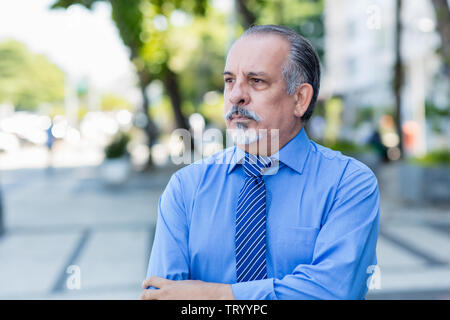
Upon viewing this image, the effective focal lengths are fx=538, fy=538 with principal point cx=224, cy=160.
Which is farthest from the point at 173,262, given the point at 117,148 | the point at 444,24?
the point at 117,148

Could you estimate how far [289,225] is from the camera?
64.3 inches

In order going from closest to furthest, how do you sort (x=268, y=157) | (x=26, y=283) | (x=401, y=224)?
1. (x=268, y=157)
2. (x=26, y=283)
3. (x=401, y=224)

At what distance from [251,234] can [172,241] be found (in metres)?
0.25

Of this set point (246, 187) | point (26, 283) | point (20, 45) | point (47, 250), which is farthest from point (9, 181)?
point (20, 45)

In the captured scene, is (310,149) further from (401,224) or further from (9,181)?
(9,181)

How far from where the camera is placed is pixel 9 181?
1600cm

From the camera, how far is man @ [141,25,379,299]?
5.10ft

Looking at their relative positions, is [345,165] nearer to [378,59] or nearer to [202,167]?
[202,167]

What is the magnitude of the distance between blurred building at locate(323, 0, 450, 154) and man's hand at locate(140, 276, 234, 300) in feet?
48.8

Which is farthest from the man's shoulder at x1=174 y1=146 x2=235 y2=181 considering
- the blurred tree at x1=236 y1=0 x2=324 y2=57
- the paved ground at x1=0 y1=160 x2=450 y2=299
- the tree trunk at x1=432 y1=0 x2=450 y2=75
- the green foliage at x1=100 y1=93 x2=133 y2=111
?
the green foliage at x1=100 y1=93 x2=133 y2=111

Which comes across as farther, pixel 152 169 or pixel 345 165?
pixel 152 169

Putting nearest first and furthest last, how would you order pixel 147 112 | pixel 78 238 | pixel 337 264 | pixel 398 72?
pixel 337 264 < pixel 78 238 < pixel 398 72 < pixel 147 112

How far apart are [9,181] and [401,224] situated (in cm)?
1188

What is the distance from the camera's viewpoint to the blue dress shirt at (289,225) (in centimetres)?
154
